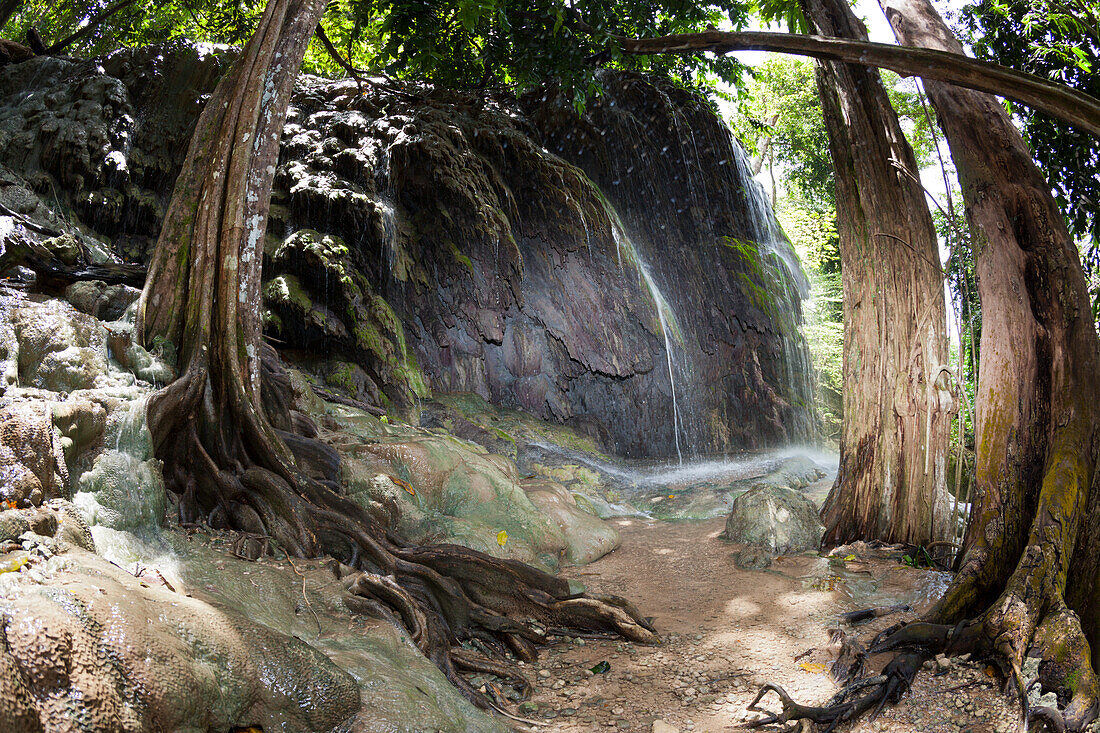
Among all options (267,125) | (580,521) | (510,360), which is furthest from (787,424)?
(267,125)

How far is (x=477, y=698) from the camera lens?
3.06 meters

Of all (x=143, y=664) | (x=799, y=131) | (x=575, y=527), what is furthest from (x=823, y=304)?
(x=143, y=664)

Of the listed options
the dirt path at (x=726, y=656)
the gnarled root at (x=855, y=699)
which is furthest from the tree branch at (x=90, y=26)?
the gnarled root at (x=855, y=699)

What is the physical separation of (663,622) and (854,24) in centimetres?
515

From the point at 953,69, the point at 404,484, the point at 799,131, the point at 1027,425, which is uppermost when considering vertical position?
the point at 799,131

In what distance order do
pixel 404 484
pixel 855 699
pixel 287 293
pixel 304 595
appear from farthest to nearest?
pixel 287 293
pixel 404 484
pixel 304 595
pixel 855 699

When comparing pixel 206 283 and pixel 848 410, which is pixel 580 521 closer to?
pixel 848 410

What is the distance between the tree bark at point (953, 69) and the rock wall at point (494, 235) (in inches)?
212

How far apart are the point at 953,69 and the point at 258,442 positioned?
4.43 m

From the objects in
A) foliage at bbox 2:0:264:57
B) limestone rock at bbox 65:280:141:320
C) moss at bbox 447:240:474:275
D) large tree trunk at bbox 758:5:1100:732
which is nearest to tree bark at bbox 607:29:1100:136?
large tree trunk at bbox 758:5:1100:732

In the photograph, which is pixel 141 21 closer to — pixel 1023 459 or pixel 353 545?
pixel 353 545

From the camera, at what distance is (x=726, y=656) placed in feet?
11.6

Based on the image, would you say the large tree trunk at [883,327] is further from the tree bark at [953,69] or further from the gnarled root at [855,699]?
the gnarled root at [855,699]

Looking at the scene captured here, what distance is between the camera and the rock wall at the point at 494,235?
25.5 ft
